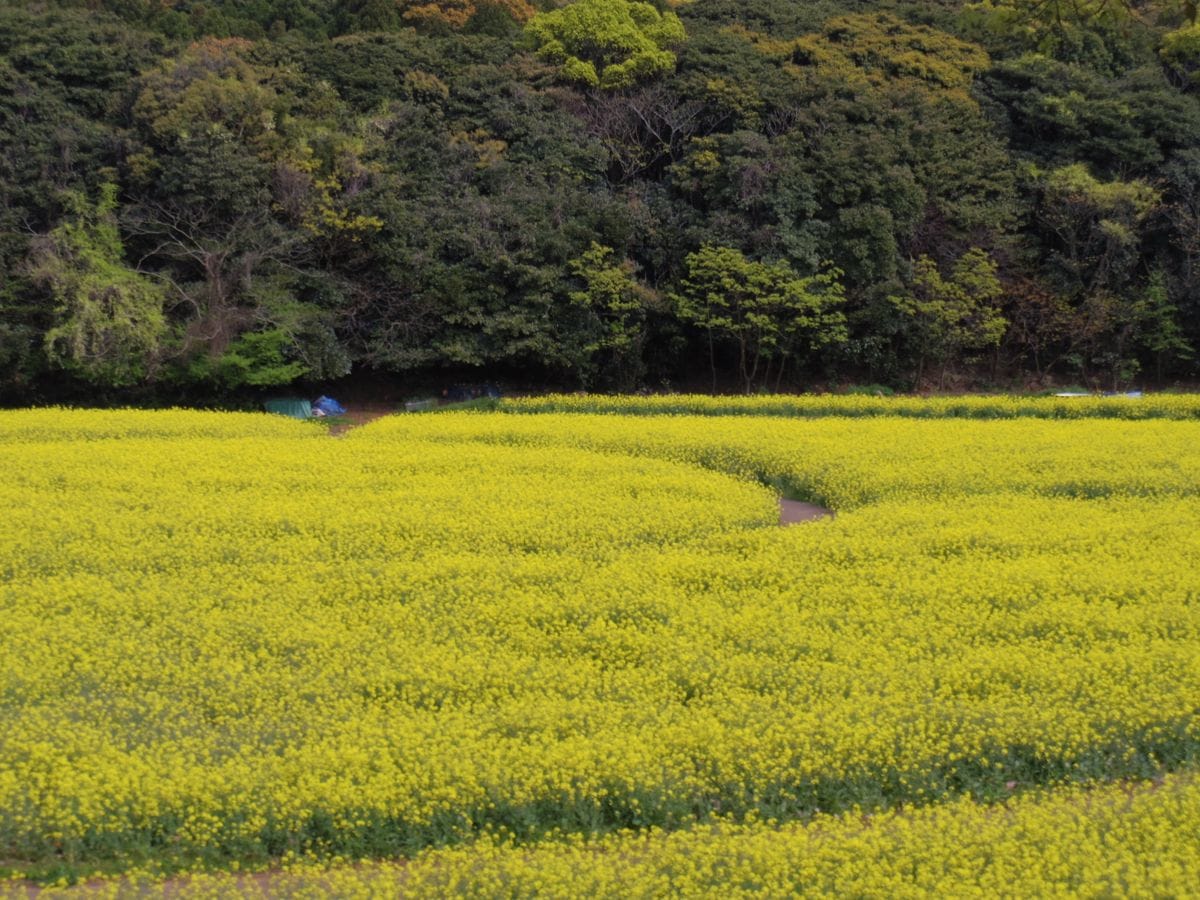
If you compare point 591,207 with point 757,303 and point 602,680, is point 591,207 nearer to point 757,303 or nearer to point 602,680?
A: point 757,303

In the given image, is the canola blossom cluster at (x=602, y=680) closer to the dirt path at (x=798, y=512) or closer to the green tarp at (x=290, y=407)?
the dirt path at (x=798, y=512)

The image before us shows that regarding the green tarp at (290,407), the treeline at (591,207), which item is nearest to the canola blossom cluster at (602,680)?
the green tarp at (290,407)

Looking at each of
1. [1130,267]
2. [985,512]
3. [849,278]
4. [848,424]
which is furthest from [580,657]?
[1130,267]

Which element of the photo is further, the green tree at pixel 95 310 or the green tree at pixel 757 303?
the green tree at pixel 757 303

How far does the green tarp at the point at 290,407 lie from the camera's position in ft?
86.0

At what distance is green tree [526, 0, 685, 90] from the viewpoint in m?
32.7

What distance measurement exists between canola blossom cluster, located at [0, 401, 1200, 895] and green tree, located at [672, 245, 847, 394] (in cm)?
1126

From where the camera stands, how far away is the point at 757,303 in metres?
27.0

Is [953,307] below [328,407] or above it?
above

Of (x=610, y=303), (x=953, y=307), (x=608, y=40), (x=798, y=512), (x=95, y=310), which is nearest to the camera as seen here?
(x=798, y=512)

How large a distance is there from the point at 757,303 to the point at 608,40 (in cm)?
1086

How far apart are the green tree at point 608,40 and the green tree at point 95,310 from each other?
13.9 meters

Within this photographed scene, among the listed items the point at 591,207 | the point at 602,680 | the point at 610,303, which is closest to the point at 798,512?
the point at 602,680

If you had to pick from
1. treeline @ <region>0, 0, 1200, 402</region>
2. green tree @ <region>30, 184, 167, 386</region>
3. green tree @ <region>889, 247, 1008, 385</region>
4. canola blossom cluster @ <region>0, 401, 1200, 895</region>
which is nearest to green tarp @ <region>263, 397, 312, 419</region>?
treeline @ <region>0, 0, 1200, 402</region>
